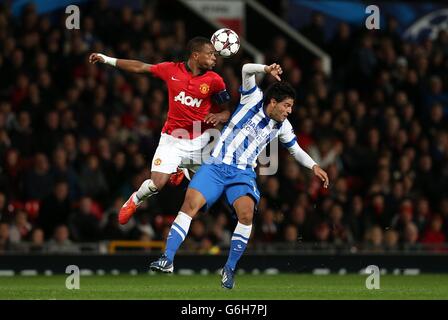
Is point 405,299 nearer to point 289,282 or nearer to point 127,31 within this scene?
point 289,282

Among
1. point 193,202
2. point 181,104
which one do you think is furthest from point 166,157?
point 193,202

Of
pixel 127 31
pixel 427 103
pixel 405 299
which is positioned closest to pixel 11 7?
pixel 127 31

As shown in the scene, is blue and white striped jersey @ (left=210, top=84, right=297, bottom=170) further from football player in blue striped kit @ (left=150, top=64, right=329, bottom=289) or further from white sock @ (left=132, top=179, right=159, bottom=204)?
white sock @ (left=132, top=179, right=159, bottom=204)

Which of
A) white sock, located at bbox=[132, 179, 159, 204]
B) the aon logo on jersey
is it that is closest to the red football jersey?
the aon logo on jersey

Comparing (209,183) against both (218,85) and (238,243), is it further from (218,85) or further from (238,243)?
(218,85)

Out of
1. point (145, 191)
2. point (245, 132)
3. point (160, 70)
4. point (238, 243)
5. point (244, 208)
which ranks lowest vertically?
point (238, 243)

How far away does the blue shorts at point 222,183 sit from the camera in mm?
12336

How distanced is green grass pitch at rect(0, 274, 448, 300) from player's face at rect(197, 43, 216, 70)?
7.90ft

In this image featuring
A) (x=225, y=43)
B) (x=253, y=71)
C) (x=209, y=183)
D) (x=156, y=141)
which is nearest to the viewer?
(x=253, y=71)

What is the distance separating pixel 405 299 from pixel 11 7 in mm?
11628

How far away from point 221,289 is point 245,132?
1629 millimetres

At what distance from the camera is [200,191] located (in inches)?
484

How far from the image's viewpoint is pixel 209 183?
12.4 m

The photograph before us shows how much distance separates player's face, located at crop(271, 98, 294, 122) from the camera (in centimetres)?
1241
